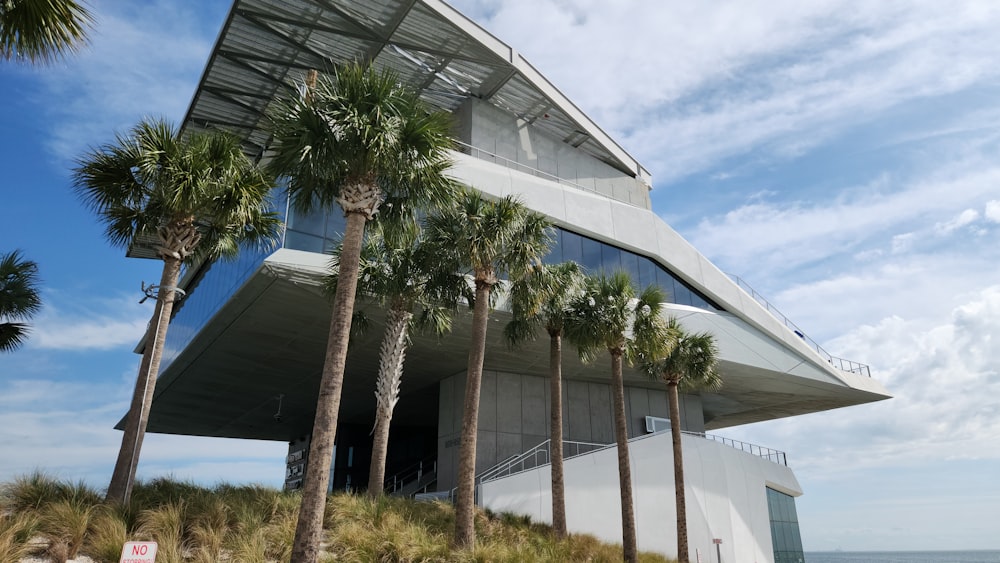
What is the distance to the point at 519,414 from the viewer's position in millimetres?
30203

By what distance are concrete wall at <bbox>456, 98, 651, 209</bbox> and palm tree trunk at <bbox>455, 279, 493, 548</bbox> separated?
14404 millimetres

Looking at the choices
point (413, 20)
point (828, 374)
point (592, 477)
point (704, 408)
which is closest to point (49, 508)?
point (592, 477)

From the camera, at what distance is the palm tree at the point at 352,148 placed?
12711mm

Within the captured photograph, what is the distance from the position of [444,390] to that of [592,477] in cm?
1083

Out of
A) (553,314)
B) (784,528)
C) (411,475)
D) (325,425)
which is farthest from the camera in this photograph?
(411,475)

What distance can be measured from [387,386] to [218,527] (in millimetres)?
6980

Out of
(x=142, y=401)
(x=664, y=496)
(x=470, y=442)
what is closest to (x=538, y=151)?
(x=664, y=496)

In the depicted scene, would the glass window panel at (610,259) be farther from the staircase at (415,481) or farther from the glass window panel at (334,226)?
the staircase at (415,481)

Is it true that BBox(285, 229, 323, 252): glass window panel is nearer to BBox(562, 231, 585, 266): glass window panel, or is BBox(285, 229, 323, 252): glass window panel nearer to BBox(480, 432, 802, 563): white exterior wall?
BBox(480, 432, 802, 563): white exterior wall

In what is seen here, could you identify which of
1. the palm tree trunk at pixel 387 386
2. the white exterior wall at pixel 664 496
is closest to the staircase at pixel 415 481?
the white exterior wall at pixel 664 496

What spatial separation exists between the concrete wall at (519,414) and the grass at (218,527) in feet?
37.5

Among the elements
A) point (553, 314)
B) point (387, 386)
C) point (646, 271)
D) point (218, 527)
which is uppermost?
point (646, 271)

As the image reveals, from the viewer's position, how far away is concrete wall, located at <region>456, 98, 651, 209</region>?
97.5ft

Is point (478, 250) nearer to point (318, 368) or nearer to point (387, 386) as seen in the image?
point (387, 386)
